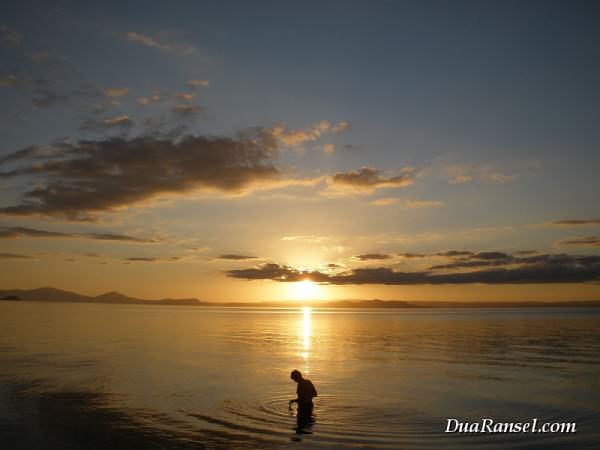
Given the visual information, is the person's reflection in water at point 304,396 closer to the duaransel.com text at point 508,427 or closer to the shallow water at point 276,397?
the shallow water at point 276,397

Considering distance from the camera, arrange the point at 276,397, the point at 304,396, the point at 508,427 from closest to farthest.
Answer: the point at 508,427
the point at 304,396
the point at 276,397

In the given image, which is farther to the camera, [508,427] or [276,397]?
[276,397]

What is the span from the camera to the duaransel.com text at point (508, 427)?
22.2 metres

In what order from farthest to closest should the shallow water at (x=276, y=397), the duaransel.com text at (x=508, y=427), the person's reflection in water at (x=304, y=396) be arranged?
1. the person's reflection in water at (x=304, y=396)
2. the duaransel.com text at (x=508, y=427)
3. the shallow water at (x=276, y=397)

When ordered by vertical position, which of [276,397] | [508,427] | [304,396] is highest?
[304,396]

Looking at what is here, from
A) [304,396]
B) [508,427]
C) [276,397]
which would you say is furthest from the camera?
[276,397]

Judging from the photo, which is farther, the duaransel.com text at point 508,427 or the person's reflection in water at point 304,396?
the person's reflection in water at point 304,396

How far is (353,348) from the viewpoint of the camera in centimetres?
6078

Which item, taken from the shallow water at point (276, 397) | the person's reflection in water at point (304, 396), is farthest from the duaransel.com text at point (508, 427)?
the person's reflection in water at point (304, 396)

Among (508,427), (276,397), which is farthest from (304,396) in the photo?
(508,427)

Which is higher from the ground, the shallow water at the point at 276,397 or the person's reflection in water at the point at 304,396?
the person's reflection in water at the point at 304,396

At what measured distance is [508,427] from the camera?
2298 centimetres

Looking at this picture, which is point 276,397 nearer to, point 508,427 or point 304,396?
point 304,396

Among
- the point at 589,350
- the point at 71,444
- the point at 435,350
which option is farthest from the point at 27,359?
the point at 589,350
